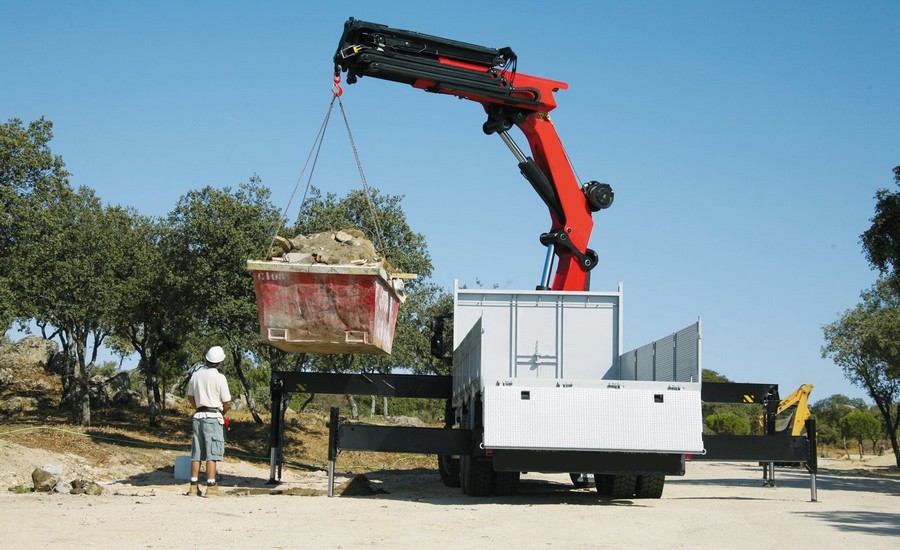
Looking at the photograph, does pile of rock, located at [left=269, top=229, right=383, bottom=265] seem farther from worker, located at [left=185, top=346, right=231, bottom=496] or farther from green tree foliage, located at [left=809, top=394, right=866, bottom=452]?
green tree foliage, located at [left=809, top=394, right=866, bottom=452]

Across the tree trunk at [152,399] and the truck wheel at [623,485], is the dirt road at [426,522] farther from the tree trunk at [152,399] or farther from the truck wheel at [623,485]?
the tree trunk at [152,399]

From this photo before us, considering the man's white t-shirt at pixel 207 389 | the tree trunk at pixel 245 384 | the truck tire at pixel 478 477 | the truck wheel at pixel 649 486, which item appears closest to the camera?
the man's white t-shirt at pixel 207 389

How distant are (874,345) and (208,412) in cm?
3227

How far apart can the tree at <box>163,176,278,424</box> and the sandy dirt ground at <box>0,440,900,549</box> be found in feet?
39.8

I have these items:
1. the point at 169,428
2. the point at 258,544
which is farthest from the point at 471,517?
the point at 169,428

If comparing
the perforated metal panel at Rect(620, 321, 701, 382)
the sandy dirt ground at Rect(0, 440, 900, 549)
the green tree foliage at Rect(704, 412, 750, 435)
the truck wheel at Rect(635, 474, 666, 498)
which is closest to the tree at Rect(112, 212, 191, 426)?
the sandy dirt ground at Rect(0, 440, 900, 549)

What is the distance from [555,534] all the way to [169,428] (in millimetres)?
22640

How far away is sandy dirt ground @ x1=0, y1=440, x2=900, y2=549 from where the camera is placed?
845cm

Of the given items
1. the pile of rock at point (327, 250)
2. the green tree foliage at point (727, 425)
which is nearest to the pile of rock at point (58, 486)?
the pile of rock at point (327, 250)

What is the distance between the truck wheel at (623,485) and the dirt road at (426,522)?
285mm

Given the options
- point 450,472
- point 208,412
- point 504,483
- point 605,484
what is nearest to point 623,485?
point 605,484

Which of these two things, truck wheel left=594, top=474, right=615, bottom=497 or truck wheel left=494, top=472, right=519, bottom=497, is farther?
truck wheel left=594, top=474, right=615, bottom=497

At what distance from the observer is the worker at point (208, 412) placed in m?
12.4

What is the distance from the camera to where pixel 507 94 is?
16.0 m
